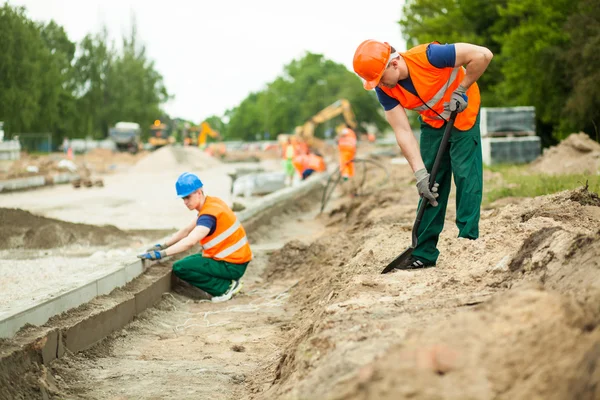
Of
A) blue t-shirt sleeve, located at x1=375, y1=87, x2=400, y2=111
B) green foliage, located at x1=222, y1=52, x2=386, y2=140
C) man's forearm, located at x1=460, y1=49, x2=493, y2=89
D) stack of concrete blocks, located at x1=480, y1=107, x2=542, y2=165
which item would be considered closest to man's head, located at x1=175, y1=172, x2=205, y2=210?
blue t-shirt sleeve, located at x1=375, y1=87, x2=400, y2=111

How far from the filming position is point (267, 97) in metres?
105

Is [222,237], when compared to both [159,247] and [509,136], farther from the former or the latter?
[509,136]

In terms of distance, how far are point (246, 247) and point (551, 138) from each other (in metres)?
20.0

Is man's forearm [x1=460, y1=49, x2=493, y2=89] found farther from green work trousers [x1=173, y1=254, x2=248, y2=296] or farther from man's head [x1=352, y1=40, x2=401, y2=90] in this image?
green work trousers [x1=173, y1=254, x2=248, y2=296]

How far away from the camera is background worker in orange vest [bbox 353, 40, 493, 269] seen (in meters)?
5.24

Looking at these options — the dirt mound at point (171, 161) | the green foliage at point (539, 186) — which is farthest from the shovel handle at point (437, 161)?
the dirt mound at point (171, 161)

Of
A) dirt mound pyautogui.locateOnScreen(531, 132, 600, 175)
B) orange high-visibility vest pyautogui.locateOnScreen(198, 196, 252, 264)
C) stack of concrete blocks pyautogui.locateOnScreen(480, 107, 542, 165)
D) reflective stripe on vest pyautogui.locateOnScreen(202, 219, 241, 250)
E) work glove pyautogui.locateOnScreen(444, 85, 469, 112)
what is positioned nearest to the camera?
work glove pyautogui.locateOnScreen(444, 85, 469, 112)

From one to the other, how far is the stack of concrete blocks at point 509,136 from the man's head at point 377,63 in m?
14.1

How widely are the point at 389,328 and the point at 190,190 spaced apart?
13.0ft

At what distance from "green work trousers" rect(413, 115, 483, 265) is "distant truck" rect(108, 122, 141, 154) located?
1942 inches

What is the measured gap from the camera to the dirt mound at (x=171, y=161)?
3631 cm

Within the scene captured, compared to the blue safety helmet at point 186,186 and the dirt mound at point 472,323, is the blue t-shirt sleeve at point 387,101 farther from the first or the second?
the blue safety helmet at point 186,186

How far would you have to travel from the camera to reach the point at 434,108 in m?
5.41

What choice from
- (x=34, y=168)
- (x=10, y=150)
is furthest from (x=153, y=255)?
(x=34, y=168)
